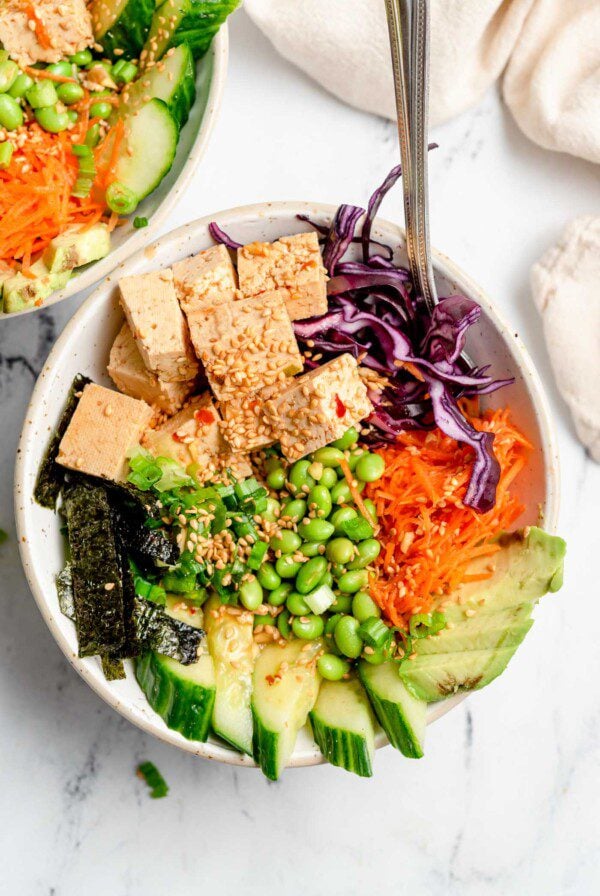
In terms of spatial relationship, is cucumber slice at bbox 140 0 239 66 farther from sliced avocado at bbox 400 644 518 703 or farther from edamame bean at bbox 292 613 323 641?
sliced avocado at bbox 400 644 518 703

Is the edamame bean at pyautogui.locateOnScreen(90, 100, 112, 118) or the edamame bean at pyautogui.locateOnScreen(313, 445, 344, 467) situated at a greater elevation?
the edamame bean at pyautogui.locateOnScreen(90, 100, 112, 118)

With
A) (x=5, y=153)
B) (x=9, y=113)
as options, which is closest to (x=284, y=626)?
(x=5, y=153)

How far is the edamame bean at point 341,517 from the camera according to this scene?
246 centimetres

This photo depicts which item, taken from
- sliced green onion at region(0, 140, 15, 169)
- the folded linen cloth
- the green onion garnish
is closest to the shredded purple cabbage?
the folded linen cloth

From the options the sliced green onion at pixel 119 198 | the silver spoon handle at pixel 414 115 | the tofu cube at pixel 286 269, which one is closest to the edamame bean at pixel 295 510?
the tofu cube at pixel 286 269

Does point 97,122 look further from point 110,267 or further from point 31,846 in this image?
point 31,846

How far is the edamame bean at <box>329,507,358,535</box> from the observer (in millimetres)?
2457

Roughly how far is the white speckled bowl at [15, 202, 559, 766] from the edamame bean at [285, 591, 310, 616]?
0.33 m

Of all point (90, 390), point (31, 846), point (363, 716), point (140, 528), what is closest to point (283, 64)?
point (90, 390)

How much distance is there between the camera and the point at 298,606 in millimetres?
2428

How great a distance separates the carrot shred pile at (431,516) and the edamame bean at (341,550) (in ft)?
0.39

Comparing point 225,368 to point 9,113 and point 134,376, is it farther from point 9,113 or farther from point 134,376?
point 9,113

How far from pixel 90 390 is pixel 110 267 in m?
0.34

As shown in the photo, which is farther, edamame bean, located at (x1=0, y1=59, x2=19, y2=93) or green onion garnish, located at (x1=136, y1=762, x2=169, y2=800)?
green onion garnish, located at (x1=136, y1=762, x2=169, y2=800)
